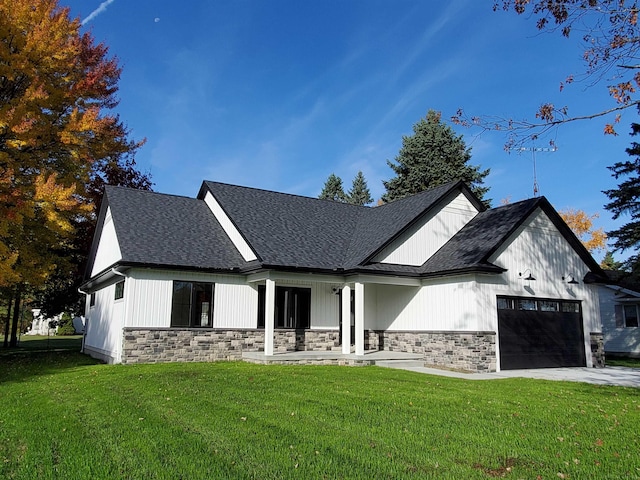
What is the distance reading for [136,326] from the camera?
48.0 feet

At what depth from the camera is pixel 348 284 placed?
16672 mm

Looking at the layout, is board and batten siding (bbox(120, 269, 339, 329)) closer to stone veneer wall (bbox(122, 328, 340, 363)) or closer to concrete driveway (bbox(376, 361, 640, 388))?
stone veneer wall (bbox(122, 328, 340, 363))

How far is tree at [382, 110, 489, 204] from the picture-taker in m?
35.4

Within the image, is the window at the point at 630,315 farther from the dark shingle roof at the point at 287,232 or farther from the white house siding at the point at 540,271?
the dark shingle roof at the point at 287,232

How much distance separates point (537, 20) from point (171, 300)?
12.1 meters

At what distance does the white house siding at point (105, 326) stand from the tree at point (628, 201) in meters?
21.4

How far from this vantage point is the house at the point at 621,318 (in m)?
24.8

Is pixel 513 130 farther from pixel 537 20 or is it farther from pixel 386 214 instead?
pixel 386 214

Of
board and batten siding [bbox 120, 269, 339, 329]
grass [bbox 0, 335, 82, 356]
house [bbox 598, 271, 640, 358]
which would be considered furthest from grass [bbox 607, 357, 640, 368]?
grass [bbox 0, 335, 82, 356]

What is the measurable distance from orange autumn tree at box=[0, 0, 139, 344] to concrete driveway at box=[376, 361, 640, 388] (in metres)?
12.8

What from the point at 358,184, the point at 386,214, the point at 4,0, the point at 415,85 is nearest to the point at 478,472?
the point at 415,85

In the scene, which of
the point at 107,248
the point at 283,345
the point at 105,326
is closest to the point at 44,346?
the point at 107,248

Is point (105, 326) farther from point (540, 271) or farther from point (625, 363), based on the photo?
point (625, 363)

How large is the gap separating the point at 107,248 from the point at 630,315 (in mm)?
25148
